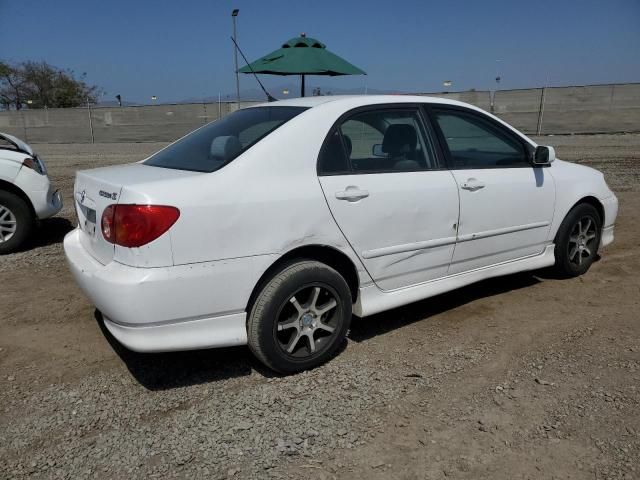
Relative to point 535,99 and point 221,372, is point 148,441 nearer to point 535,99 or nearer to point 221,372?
point 221,372

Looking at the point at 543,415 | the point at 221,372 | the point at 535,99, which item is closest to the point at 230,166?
the point at 221,372

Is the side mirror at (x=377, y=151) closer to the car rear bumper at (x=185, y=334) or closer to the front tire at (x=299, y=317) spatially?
the front tire at (x=299, y=317)

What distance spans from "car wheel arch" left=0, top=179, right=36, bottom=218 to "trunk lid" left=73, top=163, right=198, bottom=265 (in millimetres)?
2927

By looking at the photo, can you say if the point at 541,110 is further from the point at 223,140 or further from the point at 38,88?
the point at 38,88

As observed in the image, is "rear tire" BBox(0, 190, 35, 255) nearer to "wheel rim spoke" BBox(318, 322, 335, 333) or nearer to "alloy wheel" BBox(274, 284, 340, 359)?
"alloy wheel" BBox(274, 284, 340, 359)

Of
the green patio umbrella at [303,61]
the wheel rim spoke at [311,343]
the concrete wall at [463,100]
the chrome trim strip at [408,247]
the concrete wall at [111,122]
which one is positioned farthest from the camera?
the concrete wall at [111,122]

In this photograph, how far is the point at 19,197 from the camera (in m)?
5.68

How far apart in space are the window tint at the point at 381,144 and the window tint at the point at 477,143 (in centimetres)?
23

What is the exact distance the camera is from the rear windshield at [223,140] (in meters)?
2.97

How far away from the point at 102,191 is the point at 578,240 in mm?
3885

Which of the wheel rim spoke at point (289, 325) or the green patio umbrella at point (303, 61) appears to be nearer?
the wheel rim spoke at point (289, 325)

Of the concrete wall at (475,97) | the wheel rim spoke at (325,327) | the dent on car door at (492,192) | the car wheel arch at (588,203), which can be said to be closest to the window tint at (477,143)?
the dent on car door at (492,192)

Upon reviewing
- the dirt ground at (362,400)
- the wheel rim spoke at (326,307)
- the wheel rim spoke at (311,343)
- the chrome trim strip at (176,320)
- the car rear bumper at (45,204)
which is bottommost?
the dirt ground at (362,400)

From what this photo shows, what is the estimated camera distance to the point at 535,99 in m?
20.6
